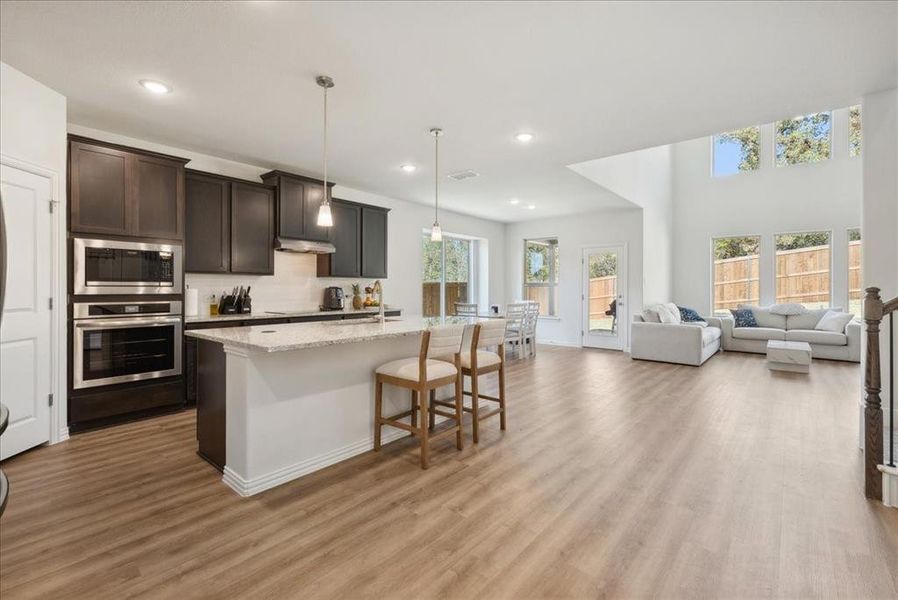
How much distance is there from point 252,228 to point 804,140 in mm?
9456

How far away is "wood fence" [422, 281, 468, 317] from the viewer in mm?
7461

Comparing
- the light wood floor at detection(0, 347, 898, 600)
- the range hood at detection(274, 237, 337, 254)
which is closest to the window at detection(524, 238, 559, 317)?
the range hood at detection(274, 237, 337, 254)

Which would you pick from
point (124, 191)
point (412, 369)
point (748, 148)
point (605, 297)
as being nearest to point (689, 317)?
point (605, 297)

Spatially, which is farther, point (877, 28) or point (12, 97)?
point (12, 97)

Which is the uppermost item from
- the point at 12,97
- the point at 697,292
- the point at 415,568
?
the point at 12,97

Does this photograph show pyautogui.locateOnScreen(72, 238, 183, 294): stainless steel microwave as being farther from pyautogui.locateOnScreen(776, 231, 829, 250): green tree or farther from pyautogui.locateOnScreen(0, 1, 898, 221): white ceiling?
pyautogui.locateOnScreen(776, 231, 829, 250): green tree

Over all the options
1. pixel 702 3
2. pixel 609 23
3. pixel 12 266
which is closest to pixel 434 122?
pixel 609 23

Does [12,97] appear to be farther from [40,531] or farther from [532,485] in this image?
[532,485]

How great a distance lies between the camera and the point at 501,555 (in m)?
1.89

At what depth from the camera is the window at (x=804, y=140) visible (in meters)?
7.68

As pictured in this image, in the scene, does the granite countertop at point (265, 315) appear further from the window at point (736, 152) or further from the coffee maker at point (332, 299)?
the window at point (736, 152)

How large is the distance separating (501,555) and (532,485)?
70cm

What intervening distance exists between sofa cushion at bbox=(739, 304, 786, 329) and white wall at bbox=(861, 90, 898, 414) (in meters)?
5.18

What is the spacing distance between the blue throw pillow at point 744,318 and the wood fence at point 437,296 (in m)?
5.01
